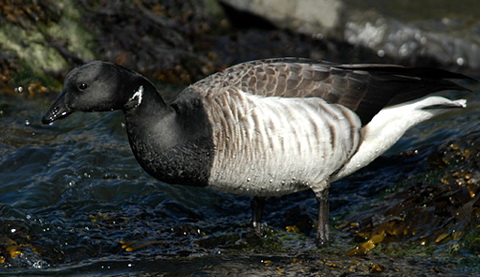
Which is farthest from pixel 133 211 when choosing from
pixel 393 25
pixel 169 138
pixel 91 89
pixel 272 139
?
pixel 393 25

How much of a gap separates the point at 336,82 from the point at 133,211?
2.72 m

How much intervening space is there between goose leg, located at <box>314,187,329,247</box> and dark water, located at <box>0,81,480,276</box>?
0.51 feet

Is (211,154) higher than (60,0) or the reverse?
the reverse

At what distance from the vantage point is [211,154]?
6516 millimetres

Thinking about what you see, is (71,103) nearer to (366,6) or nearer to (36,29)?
(36,29)

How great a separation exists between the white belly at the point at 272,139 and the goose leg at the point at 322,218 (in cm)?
37

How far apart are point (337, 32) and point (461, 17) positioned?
224 cm

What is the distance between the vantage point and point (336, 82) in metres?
6.91

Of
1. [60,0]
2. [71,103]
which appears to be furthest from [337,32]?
[71,103]

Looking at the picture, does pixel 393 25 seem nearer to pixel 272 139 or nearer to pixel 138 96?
pixel 272 139

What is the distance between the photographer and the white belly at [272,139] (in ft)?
21.3

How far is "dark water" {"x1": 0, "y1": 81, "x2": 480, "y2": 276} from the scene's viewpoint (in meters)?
6.31

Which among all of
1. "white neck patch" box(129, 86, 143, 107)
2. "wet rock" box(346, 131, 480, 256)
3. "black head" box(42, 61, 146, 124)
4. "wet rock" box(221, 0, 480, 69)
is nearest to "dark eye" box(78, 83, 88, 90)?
"black head" box(42, 61, 146, 124)

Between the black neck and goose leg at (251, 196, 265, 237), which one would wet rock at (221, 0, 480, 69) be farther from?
the black neck
